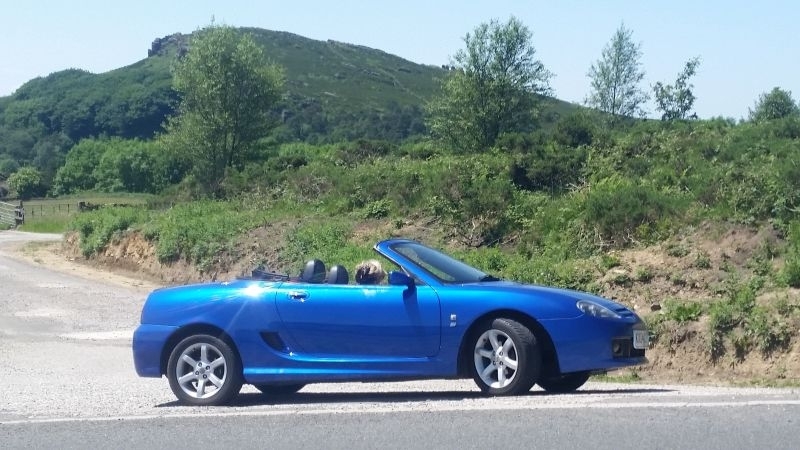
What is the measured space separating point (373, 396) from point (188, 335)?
1.77 meters

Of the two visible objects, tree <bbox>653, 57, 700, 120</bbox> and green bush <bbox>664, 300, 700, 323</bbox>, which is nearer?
green bush <bbox>664, 300, 700, 323</bbox>

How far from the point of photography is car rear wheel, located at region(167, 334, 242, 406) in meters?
9.98

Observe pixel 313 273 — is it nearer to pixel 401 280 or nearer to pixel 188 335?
pixel 401 280

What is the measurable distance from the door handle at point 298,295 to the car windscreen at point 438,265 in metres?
0.92

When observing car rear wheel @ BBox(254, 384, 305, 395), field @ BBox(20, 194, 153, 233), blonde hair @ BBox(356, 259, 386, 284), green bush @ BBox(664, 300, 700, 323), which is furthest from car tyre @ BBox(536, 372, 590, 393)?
field @ BBox(20, 194, 153, 233)

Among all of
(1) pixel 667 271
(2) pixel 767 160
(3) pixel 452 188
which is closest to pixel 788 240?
(1) pixel 667 271

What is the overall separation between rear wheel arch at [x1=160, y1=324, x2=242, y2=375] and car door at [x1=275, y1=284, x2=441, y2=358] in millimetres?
551

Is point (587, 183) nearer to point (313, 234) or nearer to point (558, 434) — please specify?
point (313, 234)

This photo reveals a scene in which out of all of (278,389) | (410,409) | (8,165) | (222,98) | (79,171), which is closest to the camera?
(410,409)

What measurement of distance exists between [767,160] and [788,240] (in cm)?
436

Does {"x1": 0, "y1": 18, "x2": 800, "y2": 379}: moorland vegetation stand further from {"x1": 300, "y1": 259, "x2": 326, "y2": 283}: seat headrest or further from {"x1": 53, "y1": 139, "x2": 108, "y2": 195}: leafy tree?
{"x1": 53, "y1": 139, "x2": 108, "y2": 195}: leafy tree

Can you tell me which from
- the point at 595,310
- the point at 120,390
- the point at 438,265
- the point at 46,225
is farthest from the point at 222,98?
the point at 595,310

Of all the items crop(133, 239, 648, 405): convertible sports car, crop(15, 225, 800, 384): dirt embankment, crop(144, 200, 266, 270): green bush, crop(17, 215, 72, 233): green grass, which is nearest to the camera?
crop(133, 239, 648, 405): convertible sports car

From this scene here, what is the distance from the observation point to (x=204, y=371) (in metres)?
10.1
